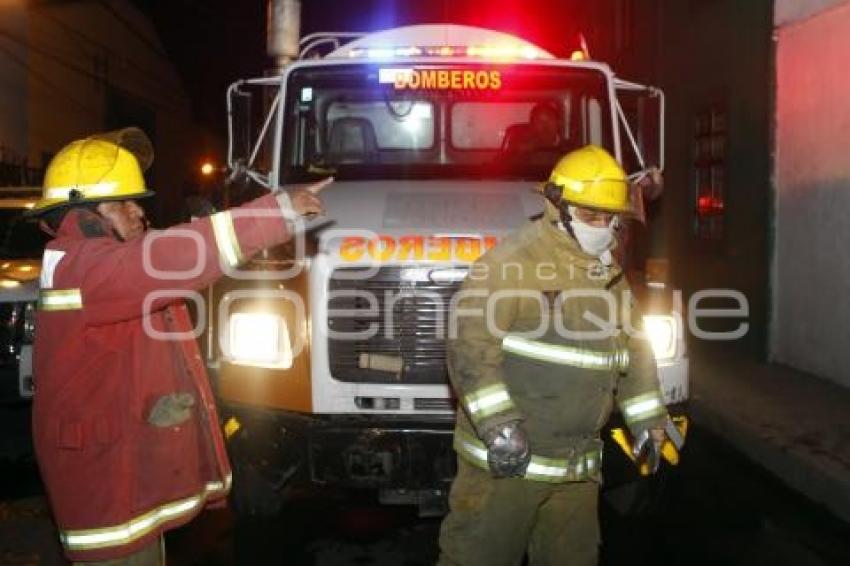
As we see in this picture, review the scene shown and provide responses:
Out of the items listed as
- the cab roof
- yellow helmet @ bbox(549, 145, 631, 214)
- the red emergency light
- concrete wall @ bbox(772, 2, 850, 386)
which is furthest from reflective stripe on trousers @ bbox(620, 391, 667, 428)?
the red emergency light

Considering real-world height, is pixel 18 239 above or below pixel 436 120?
below

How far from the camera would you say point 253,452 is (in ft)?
15.4

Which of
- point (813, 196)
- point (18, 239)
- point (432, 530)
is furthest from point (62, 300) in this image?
point (813, 196)

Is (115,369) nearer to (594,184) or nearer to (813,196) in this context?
(594,184)

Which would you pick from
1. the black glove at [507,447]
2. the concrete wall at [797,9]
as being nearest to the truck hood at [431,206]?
the black glove at [507,447]

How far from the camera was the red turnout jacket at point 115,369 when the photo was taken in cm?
277

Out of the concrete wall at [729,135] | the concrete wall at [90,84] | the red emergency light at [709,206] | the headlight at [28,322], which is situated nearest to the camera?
the headlight at [28,322]

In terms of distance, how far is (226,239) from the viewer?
2.75 meters

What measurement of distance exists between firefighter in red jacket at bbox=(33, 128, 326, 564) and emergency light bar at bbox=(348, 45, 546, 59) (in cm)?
329

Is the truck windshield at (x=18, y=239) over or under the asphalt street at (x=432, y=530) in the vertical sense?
over

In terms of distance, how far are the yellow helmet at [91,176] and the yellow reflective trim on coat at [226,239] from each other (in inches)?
18.1

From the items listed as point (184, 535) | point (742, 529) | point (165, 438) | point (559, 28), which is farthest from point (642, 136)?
point (559, 28)

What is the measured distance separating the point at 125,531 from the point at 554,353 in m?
1.54

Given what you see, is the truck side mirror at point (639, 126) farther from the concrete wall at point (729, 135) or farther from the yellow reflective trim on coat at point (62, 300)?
the concrete wall at point (729, 135)
